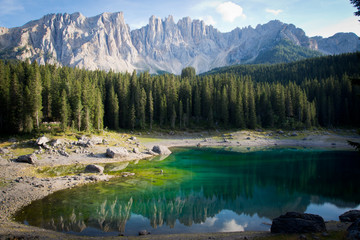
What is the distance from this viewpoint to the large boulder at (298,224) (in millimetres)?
14555

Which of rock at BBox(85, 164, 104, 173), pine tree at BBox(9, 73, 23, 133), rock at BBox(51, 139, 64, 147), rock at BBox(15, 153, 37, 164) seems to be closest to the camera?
rock at BBox(85, 164, 104, 173)

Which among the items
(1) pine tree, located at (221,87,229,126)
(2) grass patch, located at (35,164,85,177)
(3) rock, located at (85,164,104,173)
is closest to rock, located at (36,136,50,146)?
(2) grass patch, located at (35,164,85,177)

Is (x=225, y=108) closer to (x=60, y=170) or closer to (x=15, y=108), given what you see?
(x=60, y=170)

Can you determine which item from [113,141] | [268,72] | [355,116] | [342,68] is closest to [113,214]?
[113,141]

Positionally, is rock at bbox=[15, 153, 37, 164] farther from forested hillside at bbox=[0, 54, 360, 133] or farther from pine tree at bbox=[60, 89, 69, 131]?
forested hillside at bbox=[0, 54, 360, 133]

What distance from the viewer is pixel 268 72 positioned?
590 ft

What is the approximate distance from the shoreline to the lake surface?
69.9 inches

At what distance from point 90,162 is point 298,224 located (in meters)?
36.6

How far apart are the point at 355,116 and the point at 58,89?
119 m

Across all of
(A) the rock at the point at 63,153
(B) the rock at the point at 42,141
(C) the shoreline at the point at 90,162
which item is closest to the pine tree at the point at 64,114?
(B) the rock at the point at 42,141

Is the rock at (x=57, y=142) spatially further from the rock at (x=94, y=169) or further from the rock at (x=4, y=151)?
the rock at (x=94, y=169)

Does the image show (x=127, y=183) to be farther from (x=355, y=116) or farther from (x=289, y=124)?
(x=355, y=116)

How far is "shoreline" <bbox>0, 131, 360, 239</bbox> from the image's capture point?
52.9 feet

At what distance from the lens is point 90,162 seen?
4178cm
